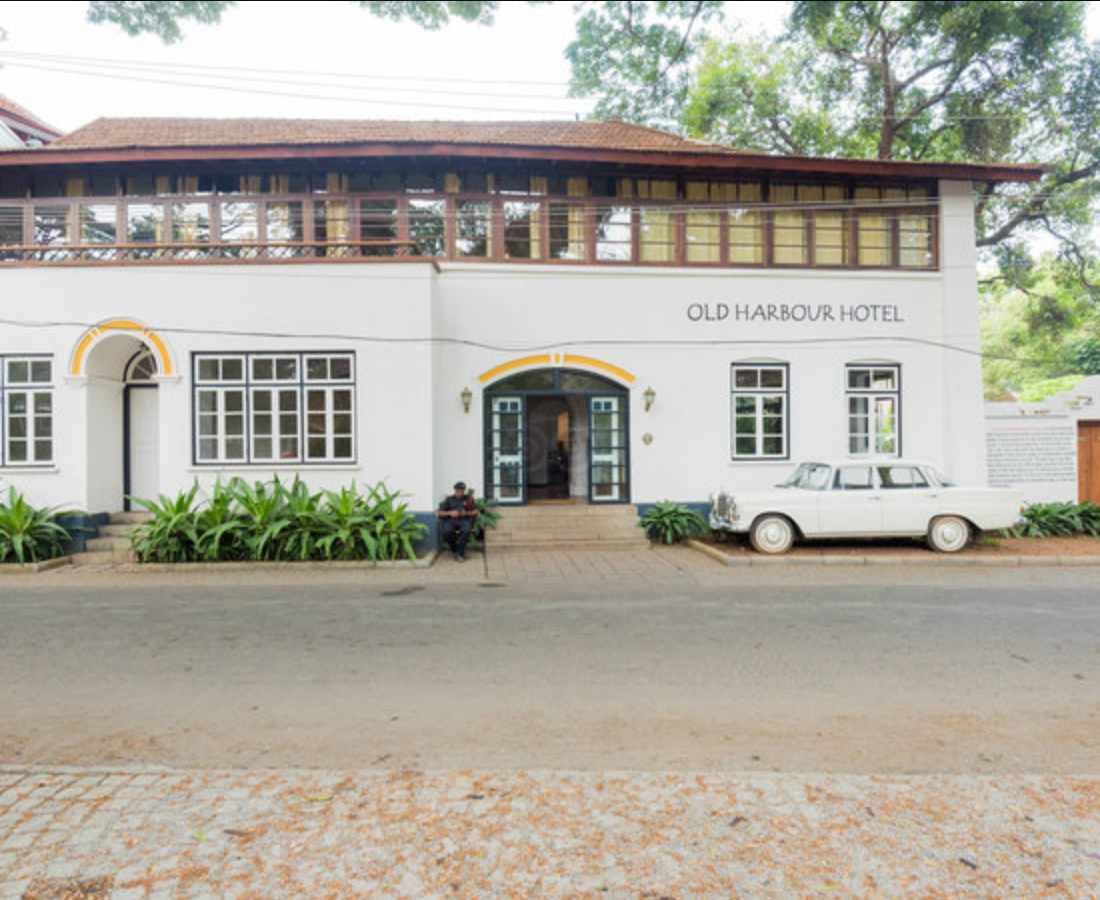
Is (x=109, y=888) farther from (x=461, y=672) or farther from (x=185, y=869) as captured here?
(x=461, y=672)

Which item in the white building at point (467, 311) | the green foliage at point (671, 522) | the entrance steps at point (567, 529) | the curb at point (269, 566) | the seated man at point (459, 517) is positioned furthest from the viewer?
the green foliage at point (671, 522)

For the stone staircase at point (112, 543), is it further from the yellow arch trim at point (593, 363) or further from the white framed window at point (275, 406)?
the yellow arch trim at point (593, 363)

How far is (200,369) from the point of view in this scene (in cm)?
1152

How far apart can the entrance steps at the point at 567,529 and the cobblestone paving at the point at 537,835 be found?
27.7 feet

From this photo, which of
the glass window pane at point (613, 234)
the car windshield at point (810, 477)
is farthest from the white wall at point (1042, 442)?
the glass window pane at point (613, 234)

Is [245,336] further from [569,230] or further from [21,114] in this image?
[21,114]

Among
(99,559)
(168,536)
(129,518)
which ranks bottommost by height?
(99,559)

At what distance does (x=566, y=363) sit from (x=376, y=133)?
6586 mm

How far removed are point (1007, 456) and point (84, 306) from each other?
17.6 meters

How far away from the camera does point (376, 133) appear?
14.2 meters

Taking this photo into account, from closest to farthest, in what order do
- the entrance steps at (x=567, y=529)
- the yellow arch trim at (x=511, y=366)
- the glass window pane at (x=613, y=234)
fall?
the entrance steps at (x=567, y=529) < the yellow arch trim at (x=511, y=366) < the glass window pane at (x=613, y=234)

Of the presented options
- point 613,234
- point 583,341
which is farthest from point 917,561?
point 613,234

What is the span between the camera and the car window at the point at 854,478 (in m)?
10.7

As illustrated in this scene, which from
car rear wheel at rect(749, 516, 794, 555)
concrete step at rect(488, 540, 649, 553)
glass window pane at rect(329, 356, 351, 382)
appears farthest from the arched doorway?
car rear wheel at rect(749, 516, 794, 555)
